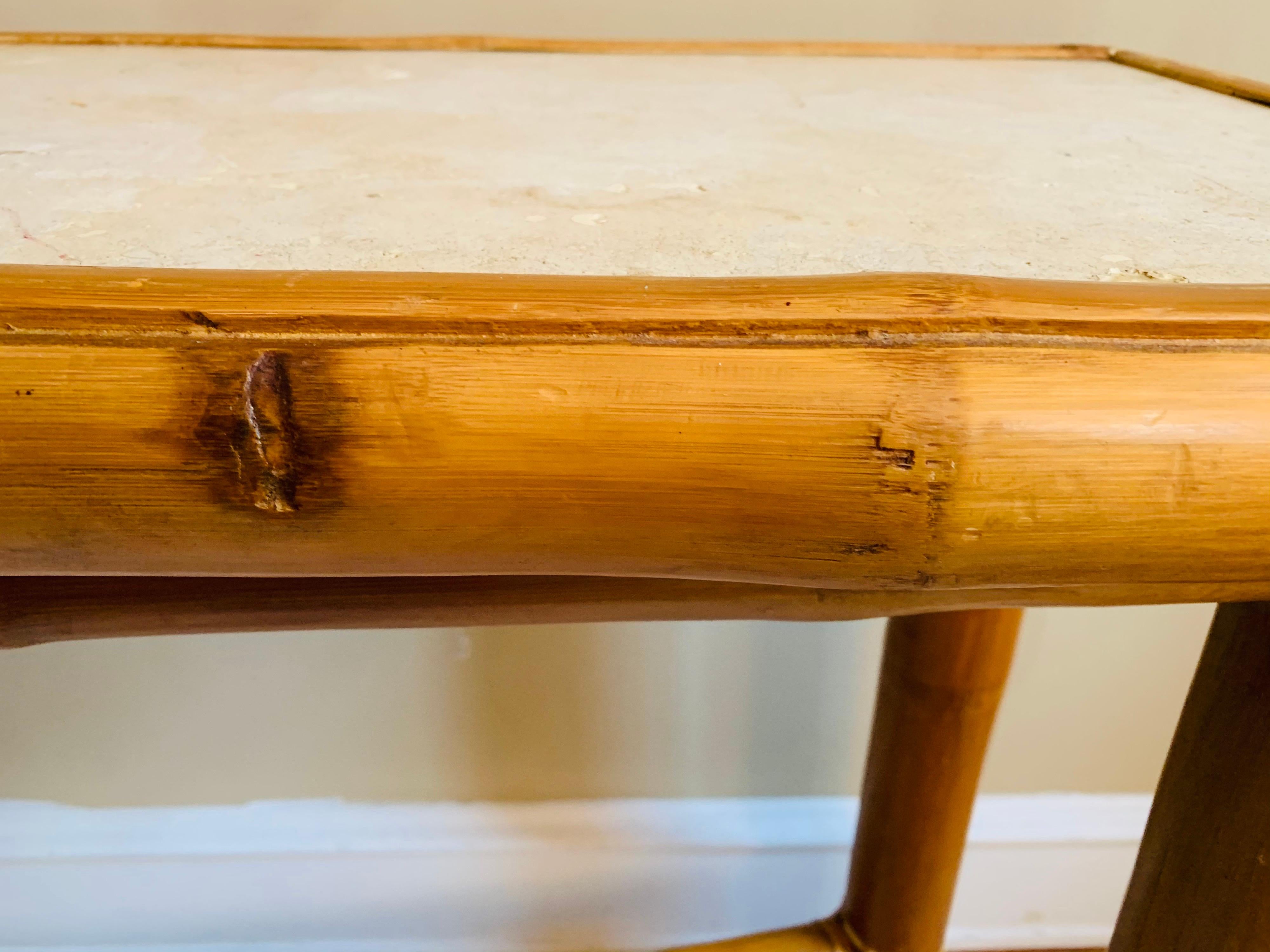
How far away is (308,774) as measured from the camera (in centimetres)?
77

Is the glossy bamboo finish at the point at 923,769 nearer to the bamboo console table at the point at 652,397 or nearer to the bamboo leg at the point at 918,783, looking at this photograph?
the bamboo leg at the point at 918,783

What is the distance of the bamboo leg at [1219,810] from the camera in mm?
276

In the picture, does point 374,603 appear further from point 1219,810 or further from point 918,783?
point 918,783

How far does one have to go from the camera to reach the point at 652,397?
0.17 meters

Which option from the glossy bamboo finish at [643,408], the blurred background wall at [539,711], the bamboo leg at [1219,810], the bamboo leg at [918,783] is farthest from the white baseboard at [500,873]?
the glossy bamboo finish at [643,408]

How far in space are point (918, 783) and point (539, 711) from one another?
33 centimetres

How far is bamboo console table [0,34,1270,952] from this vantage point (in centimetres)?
17

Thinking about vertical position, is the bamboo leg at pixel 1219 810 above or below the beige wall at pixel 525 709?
above

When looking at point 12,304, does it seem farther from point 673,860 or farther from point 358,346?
point 673,860

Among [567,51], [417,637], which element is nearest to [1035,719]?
[417,637]

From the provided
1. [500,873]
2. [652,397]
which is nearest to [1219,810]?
[652,397]

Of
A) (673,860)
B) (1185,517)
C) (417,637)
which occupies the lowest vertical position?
(673,860)

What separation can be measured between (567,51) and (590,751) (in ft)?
1.79

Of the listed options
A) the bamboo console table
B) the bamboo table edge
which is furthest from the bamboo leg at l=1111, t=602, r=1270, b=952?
the bamboo table edge
